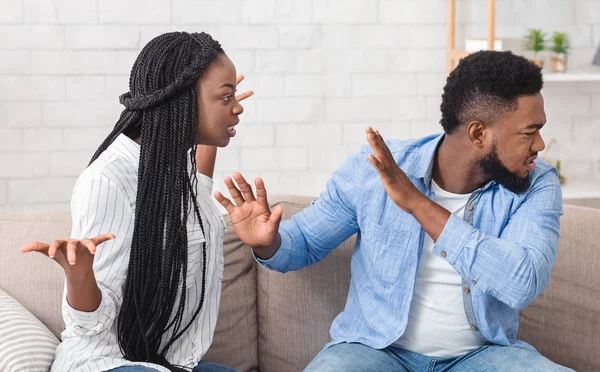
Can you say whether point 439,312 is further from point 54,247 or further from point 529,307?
point 54,247

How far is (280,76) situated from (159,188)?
175cm

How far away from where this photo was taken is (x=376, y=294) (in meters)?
1.92

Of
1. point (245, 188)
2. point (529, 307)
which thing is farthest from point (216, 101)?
point (529, 307)

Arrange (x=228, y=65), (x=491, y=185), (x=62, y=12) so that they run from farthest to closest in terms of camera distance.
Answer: (x=62, y=12) < (x=491, y=185) < (x=228, y=65)

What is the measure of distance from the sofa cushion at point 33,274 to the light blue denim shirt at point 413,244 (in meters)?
0.52

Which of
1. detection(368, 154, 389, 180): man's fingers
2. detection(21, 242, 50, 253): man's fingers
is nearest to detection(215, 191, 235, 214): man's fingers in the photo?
detection(368, 154, 389, 180): man's fingers

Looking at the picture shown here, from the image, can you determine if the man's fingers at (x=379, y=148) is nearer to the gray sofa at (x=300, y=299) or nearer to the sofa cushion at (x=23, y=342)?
the gray sofa at (x=300, y=299)

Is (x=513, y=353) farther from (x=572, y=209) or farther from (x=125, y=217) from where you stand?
(x=125, y=217)

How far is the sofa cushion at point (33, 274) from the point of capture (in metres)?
1.94

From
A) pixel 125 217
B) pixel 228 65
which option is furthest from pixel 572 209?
pixel 125 217

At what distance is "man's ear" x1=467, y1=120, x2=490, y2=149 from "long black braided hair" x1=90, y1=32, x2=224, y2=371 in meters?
0.61

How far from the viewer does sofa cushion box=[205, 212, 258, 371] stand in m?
2.06

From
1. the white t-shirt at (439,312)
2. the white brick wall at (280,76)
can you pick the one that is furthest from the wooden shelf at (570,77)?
the white t-shirt at (439,312)

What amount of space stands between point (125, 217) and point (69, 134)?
5.72ft
